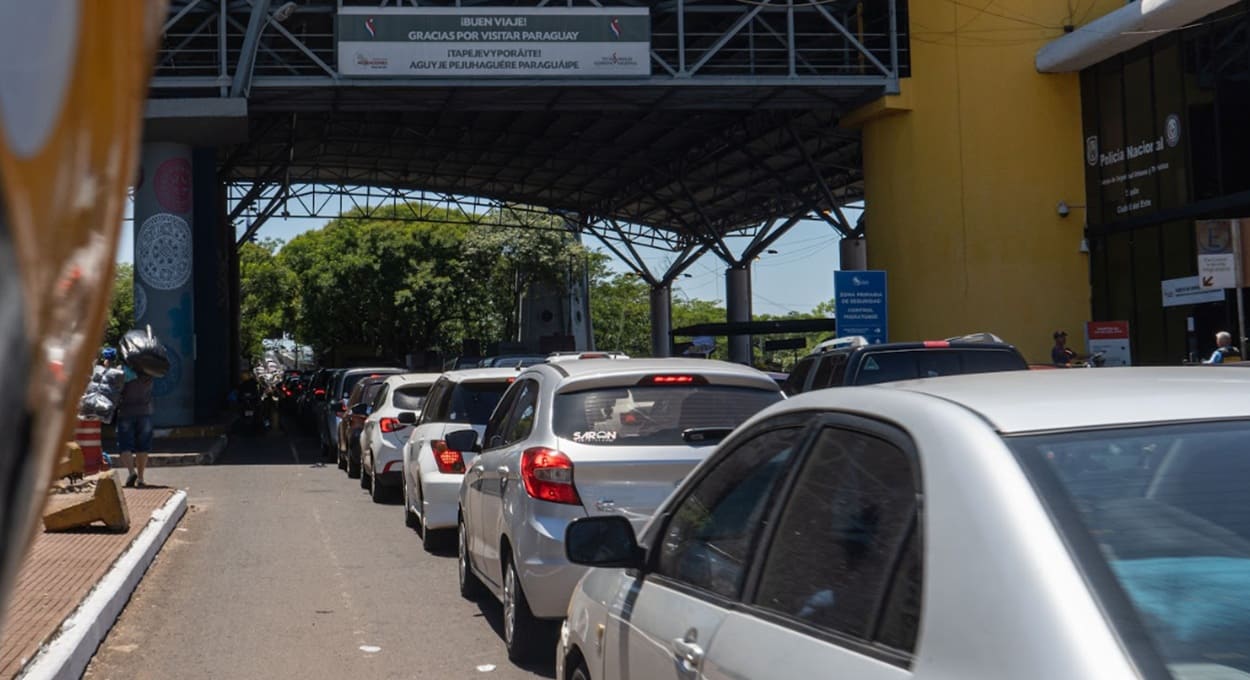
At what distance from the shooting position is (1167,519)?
8.35 feet

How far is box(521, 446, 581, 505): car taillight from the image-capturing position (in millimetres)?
7449

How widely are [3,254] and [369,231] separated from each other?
6469 centimetres

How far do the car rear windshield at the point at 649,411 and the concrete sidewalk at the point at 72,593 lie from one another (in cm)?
300

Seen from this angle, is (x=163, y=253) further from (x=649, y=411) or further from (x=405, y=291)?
(x=405, y=291)

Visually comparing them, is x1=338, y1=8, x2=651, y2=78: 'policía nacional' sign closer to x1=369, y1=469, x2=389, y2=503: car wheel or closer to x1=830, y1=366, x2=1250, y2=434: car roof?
x1=369, y1=469, x2=389, y2=503: car wheel

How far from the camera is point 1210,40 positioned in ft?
84.2

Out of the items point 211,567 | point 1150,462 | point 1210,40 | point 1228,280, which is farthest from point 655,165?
point 1150,462

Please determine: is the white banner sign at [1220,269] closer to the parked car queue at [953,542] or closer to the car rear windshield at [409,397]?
the car rear windshield at [409,397]

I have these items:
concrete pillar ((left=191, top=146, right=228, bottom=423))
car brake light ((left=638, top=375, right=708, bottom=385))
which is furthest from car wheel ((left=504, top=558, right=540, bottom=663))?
concrete pillar ((left=191, top=146, right=228, bottom=423))

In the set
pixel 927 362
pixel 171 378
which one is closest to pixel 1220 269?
pixel 927 362

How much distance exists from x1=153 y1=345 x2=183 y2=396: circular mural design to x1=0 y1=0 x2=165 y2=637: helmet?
100 ft

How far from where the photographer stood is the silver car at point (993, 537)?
2225 mm

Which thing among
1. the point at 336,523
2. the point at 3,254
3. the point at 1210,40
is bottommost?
the point at 336,523

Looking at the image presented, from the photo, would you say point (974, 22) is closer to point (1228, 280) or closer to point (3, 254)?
point (1228, 280)
